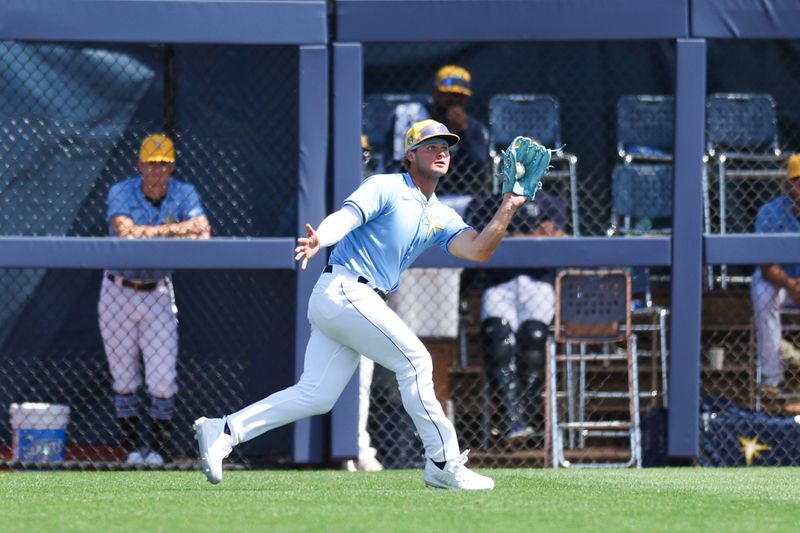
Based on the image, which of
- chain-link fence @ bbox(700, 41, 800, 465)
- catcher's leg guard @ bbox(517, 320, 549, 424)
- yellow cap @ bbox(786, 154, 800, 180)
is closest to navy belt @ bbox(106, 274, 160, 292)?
catcher's leg guard @ bbox(517, 320, 549, 424)

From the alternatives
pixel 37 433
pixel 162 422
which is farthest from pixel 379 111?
pixel 37 433

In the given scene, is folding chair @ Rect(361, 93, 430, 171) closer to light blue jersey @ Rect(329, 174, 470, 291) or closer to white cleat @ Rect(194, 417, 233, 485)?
light blue jersey @ Rect(329, 174, 470, 291)

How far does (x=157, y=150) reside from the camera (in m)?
9.59

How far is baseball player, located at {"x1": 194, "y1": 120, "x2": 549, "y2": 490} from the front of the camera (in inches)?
270

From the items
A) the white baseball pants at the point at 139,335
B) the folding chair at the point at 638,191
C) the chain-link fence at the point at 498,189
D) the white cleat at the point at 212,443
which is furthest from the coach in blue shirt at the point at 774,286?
the white cleat at the point at 212,443

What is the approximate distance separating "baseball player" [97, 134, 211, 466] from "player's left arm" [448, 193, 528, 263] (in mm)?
2744

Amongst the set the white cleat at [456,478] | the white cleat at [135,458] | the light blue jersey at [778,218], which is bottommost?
the white cleat at [135,458]

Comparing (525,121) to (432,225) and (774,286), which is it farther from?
(432,225)

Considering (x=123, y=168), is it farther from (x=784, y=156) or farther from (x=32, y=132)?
(x=784, y=156)

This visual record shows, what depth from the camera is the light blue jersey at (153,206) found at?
9.64 metres

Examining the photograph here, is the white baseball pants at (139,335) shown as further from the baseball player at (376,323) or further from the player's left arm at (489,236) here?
the player's left arm at (489,236)

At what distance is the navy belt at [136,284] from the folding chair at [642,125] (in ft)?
12.1

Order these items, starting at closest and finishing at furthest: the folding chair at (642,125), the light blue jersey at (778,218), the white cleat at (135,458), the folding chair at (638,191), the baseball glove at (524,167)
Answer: the baseball glove at (524,167)
the white cleat at (135,458)
the light blue jersey at (778,218)
the folding chair at (638,191)
the folding chair at (642,125)

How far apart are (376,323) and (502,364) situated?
2.91 meters
